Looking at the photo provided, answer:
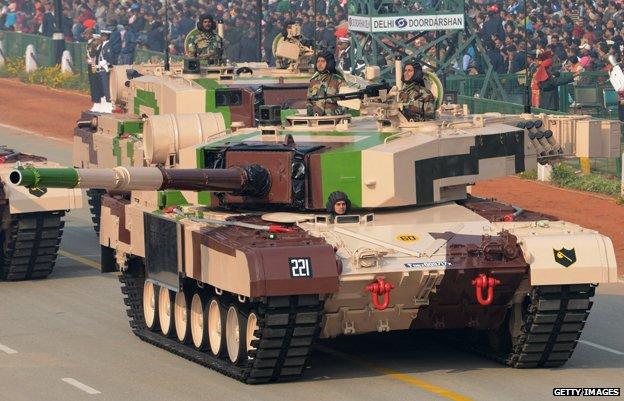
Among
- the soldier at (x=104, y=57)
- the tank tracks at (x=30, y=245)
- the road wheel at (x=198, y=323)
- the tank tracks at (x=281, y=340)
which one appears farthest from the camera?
the soldier at (x=104, y=57)

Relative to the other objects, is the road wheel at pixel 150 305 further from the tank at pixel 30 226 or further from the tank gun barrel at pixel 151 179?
the tank at pixel 30 226

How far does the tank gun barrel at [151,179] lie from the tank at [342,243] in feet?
0.06

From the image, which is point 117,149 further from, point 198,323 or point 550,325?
point 550,325

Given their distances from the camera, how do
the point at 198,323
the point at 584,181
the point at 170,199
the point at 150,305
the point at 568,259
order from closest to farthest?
the point at 568,259, the point at 198,323, the point at 170,199, the point at 150,305, the point at 584,181

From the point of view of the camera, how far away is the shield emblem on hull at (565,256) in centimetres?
1964

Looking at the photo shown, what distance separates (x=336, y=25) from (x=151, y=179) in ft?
95.9

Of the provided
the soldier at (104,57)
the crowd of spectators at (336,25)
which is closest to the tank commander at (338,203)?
the crowd of spectators at (336,25)

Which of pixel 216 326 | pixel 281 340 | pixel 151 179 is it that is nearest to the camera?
pixel 281 340

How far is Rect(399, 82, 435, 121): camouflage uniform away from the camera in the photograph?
22.4m

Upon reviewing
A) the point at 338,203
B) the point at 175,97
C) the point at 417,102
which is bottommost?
the point at 338,203

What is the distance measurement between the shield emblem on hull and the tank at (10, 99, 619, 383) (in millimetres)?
11

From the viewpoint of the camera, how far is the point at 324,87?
77.4 ft

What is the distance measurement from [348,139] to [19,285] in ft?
25.1

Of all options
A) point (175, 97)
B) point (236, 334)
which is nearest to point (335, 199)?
point (236, 334)
